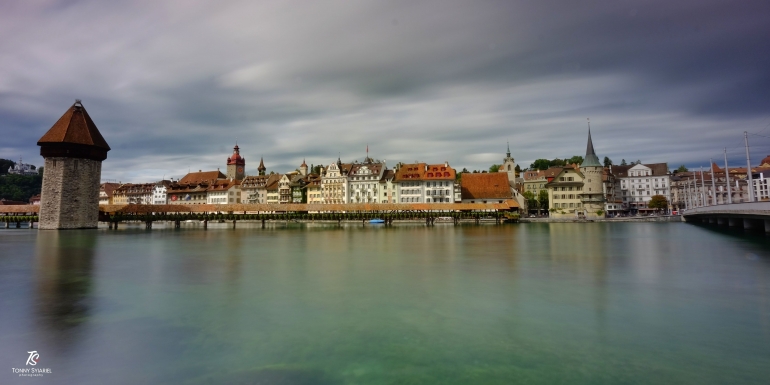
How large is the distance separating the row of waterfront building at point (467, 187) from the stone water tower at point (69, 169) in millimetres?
35793

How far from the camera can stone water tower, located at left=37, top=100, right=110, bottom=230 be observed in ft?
155

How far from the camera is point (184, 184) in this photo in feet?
317

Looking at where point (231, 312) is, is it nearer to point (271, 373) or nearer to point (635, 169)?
point (271, 373)

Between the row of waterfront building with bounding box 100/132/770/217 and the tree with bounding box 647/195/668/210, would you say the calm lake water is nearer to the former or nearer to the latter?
the row of waterfront building with bounding box 100/132/770/217

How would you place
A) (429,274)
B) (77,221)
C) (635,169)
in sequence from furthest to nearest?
(635,169) < (77,221) < (429,274)

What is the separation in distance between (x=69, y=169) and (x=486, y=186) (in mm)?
56763

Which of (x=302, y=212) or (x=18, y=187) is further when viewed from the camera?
(x=18, y=187)

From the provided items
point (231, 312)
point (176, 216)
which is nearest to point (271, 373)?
point (231, 312)

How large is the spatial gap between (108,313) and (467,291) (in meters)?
9.48

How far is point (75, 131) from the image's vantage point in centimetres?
4816

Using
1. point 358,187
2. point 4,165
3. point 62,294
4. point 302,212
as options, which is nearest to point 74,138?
point 302,212

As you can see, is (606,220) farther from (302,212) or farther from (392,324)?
(392,324)
